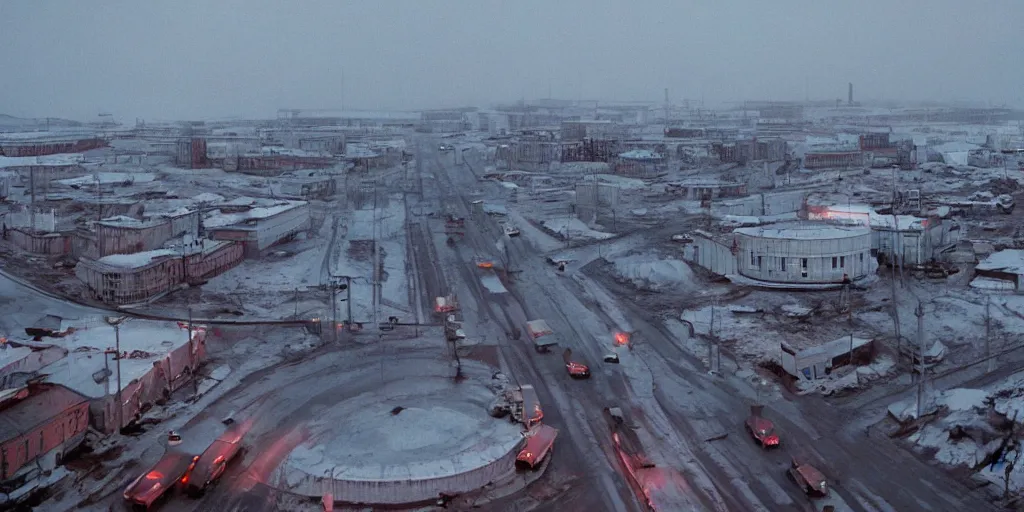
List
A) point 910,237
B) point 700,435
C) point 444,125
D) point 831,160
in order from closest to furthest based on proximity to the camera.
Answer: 1. point 700,435
2. point 910,237
3. point 831,160
4. point 444,125

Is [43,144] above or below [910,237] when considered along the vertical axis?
above

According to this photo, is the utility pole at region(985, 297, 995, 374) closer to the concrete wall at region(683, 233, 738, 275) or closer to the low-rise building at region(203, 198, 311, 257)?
the concrete wall at region(683, 233, 738, 275)

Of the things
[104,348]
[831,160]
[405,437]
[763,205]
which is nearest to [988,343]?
[405,437]

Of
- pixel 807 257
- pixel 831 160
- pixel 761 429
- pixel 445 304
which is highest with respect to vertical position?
pixel 831 160

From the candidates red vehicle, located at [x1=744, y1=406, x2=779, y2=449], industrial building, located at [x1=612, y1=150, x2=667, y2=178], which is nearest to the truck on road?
red vehicle, located at [x1=744, y1=406, x2=779, y2=449]

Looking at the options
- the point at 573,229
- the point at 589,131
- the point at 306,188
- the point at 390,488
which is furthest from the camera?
the point at 589,131

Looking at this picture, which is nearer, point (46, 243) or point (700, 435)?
point (700, 435)

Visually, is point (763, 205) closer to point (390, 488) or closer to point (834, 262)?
point (834, 262)
